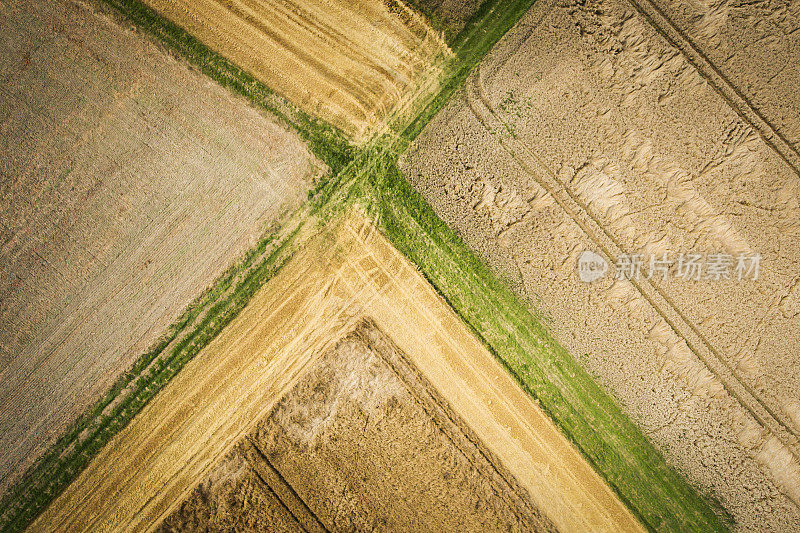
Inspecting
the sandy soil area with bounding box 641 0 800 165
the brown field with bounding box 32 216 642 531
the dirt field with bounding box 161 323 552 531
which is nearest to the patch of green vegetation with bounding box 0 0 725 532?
the brown field with bounding box 32 216 642 531

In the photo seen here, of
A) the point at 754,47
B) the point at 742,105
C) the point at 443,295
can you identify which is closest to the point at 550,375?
the point at 443,295

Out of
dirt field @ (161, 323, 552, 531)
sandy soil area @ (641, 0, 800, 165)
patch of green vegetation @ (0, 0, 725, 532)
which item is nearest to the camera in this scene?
sandy soil area @ (641, 0, 800, 165)

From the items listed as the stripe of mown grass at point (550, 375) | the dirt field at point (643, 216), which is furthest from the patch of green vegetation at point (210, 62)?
the dirt field at point (643, 216)

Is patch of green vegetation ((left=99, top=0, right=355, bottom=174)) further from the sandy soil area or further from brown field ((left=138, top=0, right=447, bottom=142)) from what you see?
the sandy soil area

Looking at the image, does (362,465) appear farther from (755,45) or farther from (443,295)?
(755,45)

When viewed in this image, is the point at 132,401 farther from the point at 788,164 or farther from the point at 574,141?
the point at 788,164

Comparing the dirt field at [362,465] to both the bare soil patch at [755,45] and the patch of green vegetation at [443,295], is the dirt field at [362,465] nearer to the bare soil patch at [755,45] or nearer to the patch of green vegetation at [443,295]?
the patch of green vegetation at [443,295]
